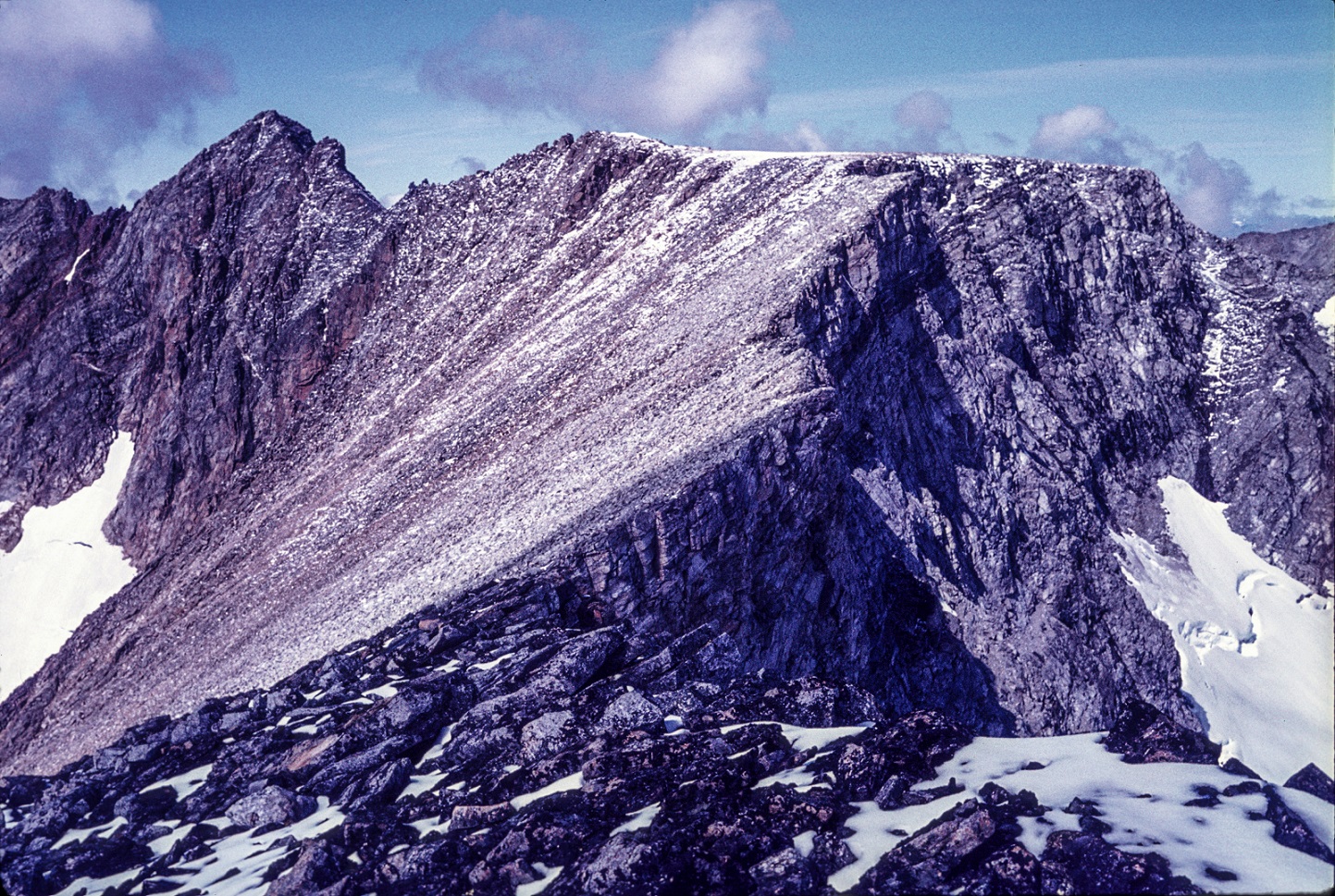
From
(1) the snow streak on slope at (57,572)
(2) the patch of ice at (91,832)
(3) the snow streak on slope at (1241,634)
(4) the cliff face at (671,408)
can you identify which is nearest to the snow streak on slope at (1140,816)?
(2) the patch of ice at (91,832)

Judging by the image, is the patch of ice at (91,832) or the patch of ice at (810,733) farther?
the patch of ice at (91,832)

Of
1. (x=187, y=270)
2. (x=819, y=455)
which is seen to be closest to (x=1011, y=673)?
(x=819, y=455)

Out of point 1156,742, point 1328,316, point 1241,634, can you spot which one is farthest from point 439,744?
point 1328,316

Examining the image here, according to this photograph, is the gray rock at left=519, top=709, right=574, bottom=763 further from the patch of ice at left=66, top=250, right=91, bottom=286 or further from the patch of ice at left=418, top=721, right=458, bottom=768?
the patch of ice at left=66, top=250, right=91, bottom=286

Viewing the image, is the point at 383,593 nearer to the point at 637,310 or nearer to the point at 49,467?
the point at 637,310

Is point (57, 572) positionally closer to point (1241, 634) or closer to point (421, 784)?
point (421, 784)

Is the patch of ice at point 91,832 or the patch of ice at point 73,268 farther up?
the patch of ice at point 73,268

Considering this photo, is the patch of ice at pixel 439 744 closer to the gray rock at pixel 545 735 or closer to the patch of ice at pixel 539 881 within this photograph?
the gray rock at pixel 545 735
